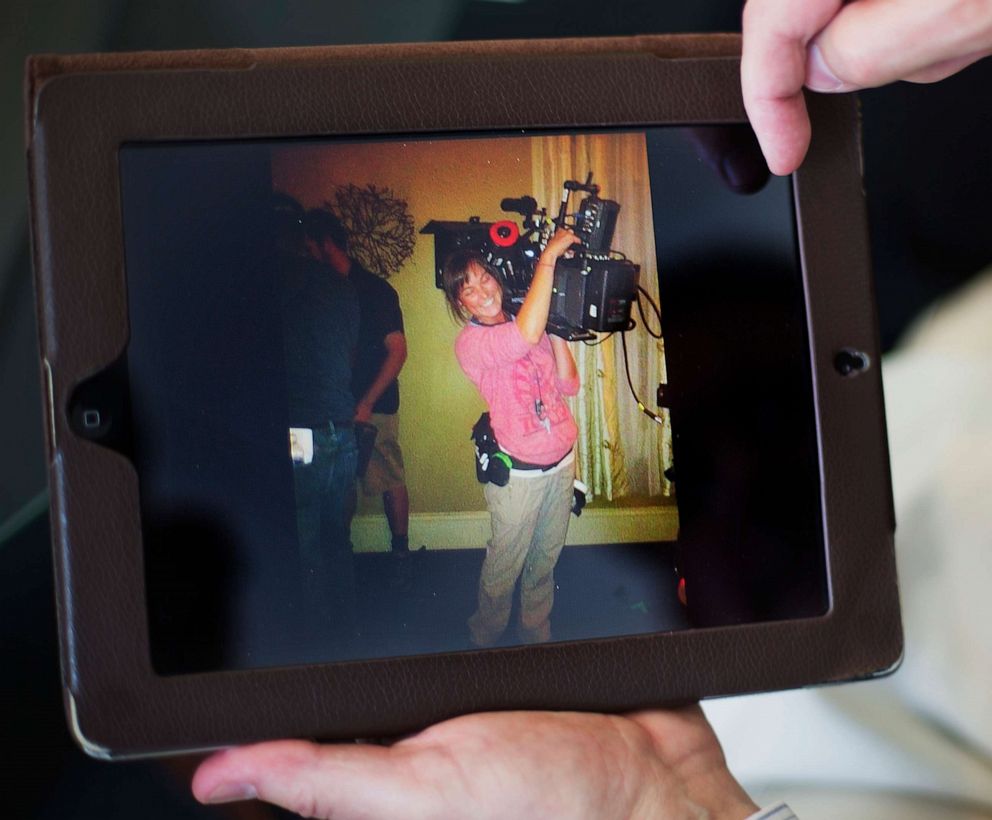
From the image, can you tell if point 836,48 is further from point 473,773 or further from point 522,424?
point 473,773

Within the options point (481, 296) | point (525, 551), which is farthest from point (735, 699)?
point (481, 296)

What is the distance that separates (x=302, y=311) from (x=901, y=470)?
19.6 inches

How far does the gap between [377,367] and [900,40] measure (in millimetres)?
319

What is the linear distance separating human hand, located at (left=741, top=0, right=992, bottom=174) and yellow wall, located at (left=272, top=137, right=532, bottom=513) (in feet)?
0.54

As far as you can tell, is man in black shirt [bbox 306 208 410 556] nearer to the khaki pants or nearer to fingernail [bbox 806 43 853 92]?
the khaki pants

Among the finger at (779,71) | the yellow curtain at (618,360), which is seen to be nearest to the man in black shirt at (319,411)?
the yellow curtain at (618,360)

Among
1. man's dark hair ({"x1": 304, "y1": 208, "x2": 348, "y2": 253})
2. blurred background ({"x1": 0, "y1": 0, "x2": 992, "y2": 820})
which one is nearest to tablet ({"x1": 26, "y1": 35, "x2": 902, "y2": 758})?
man's dark hair ({"x1": 304, "y1": 208, "x2": 348, "y2": 253})

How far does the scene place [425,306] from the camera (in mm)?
539

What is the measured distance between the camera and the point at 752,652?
1.87ft

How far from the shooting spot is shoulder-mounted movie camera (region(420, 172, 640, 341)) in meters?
0.54

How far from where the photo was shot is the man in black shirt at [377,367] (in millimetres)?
531

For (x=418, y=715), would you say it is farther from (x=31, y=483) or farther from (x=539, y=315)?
(x=31, y=483)

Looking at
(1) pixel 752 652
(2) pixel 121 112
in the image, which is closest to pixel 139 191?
(2) pixel 121 112

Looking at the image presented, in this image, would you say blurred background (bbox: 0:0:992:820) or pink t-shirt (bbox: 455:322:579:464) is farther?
blurred background (bbox: 0:0:992:820)
